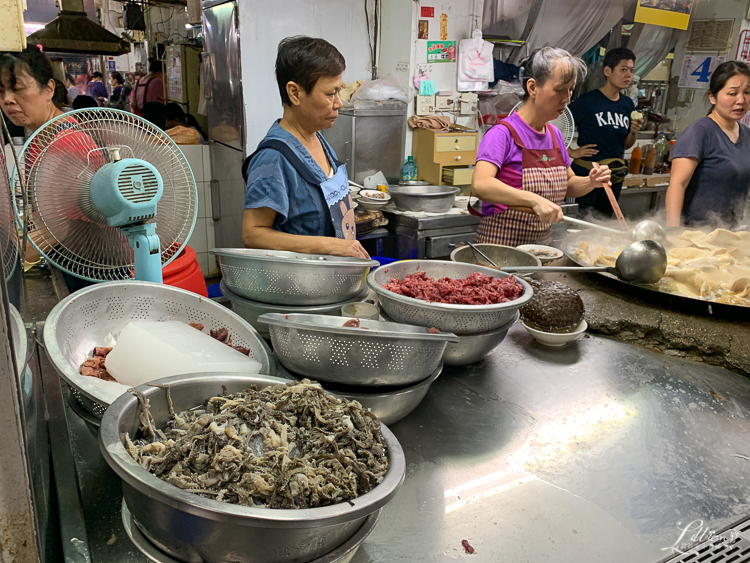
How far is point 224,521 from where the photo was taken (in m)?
0.79

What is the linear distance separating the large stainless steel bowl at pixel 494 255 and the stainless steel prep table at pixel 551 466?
75 centimetres

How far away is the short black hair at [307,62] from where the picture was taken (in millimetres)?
2268

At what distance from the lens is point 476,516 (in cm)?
122

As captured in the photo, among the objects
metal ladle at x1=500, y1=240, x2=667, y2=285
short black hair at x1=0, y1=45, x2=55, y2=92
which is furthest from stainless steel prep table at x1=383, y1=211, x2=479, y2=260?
short black hair at x1=0, y1=45, x2=55, y2=92

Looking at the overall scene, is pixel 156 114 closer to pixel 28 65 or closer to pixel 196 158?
pixel 196 158

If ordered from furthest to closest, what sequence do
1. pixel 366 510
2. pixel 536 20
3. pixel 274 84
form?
pixel 536 20 < pixel 274 84 < pixel 366 510

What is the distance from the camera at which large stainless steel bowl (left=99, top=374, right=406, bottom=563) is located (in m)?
0.79

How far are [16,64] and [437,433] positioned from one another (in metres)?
2.70

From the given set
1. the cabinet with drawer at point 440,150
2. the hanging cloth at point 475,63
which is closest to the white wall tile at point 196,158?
the cabinet with drawer at point 440,150

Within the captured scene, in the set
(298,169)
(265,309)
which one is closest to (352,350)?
(265,309)

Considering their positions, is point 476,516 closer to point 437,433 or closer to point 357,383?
point 437,433

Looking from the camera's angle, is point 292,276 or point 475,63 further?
point 475,63

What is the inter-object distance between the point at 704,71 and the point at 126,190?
8.39 meters

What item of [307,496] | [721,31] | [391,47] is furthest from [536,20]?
[307,496]
